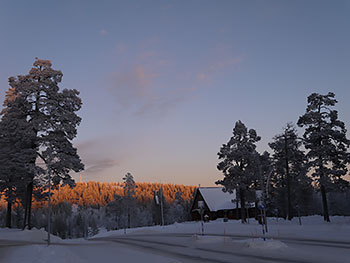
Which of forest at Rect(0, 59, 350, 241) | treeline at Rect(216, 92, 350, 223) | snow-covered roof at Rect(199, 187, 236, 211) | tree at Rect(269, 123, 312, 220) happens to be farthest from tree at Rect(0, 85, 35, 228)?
snow-covered roof at Rect(199, 187, 236, 211)

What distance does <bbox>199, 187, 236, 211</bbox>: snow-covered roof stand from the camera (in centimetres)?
7820

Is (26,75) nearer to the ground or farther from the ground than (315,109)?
farther from the ground

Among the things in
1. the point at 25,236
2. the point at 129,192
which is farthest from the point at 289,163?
the point at 25,236

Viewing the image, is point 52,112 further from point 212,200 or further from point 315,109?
point 212,200

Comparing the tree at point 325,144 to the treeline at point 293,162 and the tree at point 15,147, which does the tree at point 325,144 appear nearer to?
the treeline at point 293,162

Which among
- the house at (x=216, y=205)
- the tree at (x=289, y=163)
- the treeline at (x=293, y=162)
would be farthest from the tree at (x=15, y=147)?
the house at (x=216, y=205)

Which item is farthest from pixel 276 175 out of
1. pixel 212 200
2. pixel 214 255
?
pixel 214 255

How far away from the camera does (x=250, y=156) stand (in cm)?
5022

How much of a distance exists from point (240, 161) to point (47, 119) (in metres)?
29.5

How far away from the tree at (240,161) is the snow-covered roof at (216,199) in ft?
88.5

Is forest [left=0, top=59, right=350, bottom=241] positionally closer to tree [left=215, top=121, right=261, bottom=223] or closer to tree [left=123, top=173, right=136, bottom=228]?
tree [left=215, top=121, right=261, bottom=223]

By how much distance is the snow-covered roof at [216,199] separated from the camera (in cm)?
7820

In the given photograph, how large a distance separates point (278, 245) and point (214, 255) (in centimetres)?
411

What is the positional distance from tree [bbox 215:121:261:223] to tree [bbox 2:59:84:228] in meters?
24.2
